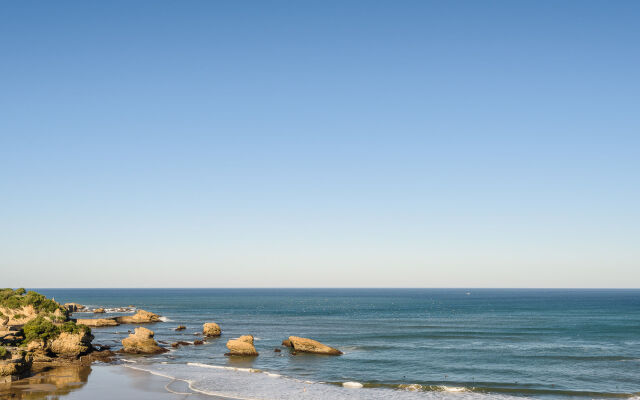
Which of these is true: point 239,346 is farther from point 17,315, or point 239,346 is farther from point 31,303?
point 31,303

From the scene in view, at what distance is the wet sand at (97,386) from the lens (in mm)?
38656

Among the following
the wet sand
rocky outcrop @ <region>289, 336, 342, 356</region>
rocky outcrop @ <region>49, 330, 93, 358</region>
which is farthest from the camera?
rocky outcrop @ <region>289, 336, 342, 356</region>

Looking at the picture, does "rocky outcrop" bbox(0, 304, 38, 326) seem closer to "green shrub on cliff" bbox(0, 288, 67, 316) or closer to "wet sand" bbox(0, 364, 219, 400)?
"green shrub on cliff" bbox(0, 288, 67, 316)

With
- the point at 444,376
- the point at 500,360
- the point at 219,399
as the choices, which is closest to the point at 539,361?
the point at 500,360

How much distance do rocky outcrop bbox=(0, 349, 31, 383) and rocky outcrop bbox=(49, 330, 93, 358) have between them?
341 inches

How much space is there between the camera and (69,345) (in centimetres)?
5509

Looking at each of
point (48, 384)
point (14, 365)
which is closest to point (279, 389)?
point (48, 384)

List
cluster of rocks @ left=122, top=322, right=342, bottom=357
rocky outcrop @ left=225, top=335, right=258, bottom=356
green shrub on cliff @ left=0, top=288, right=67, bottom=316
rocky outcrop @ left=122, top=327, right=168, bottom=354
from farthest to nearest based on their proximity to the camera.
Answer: green shrub on cliff @ left=0, top=288, right=67, bottom=316 < rocky outcrop @ left=122, top=327, right=168, bottom=354 < cluster of rocks @ left=122, top=322, right=342, bottom=357 < rocky outcrop @ left=225, top=335, right=258, bottom=356

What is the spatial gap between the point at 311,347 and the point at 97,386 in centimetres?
2790

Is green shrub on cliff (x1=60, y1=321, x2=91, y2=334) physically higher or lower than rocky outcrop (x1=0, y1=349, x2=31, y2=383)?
higher

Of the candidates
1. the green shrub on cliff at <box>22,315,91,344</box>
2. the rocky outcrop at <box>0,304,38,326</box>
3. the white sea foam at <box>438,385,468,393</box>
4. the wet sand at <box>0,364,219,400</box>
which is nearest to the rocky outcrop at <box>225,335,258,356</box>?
the wet sand at <box>0,364,219,400</box>

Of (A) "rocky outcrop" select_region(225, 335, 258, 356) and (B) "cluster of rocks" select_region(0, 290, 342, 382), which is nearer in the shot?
(B) "cluster of rocks" select_region(0, 290, 342, 382)

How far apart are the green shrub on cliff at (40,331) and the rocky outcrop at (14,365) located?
25.5 feet

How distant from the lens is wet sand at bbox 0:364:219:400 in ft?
127
